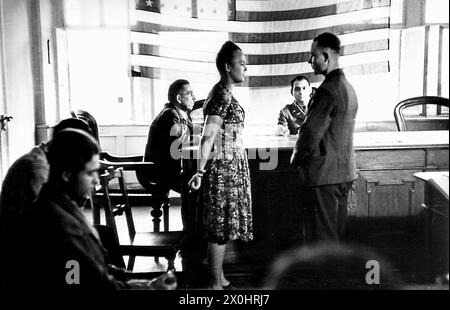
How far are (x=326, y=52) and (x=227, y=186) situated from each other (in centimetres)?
84

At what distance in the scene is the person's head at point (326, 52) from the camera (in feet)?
7.81

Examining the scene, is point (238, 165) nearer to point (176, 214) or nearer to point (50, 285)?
point (50, 285)

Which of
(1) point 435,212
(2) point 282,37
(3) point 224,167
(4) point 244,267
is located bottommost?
(4) point 244,267

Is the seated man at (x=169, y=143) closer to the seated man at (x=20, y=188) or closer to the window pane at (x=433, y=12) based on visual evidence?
the seated man at (x=20, y=188)

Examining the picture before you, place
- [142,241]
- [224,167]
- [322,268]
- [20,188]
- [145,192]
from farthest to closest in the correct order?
1. [145,192]
2. [322,268]
3. [224,167]
4. [142,241]
5. [20,188]

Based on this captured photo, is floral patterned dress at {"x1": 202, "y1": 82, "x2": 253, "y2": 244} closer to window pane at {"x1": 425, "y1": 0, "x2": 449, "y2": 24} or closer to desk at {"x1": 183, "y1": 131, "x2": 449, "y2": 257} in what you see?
desk at {"x1": 183, "y1": 131, "x2": 449, "y2": 257}

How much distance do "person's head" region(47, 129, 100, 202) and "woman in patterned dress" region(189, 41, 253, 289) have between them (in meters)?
1.05

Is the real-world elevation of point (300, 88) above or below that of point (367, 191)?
above

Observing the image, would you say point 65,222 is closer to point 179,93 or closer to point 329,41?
point 329,41

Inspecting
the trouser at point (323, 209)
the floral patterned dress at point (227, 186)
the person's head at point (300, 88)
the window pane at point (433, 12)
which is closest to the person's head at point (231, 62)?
the floral patterned dress at point (227, 186)

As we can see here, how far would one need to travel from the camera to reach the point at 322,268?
2875 mm

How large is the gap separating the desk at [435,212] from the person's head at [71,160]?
142 centimetres

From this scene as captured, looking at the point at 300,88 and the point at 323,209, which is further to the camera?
the point at 300,88

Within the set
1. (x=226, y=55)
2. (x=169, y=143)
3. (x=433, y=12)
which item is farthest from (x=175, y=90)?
(x=433, y=12)
